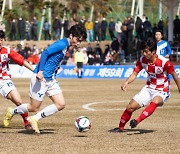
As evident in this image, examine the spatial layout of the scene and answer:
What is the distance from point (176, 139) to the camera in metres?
13.7

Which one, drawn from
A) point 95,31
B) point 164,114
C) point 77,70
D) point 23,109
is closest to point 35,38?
point 95,31

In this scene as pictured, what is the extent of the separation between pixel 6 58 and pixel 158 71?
10.8 feet

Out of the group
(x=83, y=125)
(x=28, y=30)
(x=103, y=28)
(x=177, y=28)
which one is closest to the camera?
(x=83, y=125)

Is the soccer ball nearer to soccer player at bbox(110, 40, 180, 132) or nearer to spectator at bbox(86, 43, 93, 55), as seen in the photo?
soccer player at bbox(110, 40, 180, 132)

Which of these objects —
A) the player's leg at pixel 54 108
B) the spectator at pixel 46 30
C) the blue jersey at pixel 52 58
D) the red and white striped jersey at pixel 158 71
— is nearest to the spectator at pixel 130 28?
the spectator at pixel 46 30

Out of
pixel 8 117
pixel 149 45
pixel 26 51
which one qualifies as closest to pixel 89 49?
pixel 26 51

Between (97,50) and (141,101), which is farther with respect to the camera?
(97,50)

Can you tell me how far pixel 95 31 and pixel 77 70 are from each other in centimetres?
643

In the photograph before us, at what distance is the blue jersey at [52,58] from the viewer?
559 inches

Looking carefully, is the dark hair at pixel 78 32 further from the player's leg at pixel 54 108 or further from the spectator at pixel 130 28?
the spectator at pixel 130 28

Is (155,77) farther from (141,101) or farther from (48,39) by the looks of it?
(48,39)

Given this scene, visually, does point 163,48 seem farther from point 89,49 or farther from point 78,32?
point 89,49

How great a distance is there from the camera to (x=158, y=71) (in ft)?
48.8

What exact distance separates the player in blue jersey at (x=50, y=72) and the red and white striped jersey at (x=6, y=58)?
3.04ft
